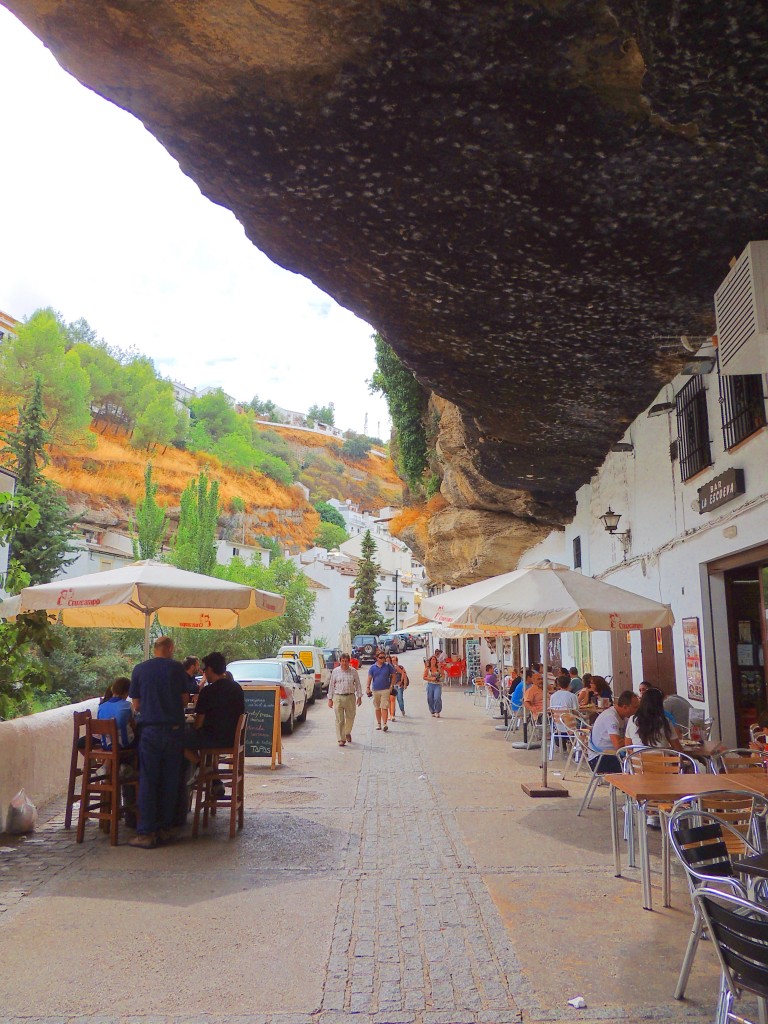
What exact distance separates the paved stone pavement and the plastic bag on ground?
0.16m

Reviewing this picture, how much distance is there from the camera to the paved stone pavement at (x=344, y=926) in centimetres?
375

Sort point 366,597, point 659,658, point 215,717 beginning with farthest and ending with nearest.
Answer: point 366,597 < point 659,658 < point 215,717

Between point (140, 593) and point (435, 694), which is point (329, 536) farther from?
point (140, 593)

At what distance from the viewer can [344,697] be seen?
14000 mm

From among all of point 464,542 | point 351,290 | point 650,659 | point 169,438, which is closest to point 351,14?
point 351,290

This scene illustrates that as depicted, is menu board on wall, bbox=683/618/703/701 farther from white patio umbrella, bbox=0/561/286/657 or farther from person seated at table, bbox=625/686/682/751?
white patio umbrella, bbox=0/561/286/657

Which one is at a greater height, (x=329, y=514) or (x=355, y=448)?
(x=355, y=448)

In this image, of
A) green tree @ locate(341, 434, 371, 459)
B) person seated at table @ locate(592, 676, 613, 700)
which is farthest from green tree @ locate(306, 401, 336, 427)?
person seated at table @ locate(592, 676, 613, 700)

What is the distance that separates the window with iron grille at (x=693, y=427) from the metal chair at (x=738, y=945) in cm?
704

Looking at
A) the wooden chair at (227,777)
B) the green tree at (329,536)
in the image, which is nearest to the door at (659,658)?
the wooden chair at (227,777)

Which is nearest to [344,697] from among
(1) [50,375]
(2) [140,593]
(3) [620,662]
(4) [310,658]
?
(3) [620,662]

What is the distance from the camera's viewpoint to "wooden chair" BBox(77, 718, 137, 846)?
6.83m

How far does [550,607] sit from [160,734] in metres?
4.08

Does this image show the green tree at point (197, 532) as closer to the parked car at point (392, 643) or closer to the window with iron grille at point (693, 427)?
the parked car at point (392, 643)
